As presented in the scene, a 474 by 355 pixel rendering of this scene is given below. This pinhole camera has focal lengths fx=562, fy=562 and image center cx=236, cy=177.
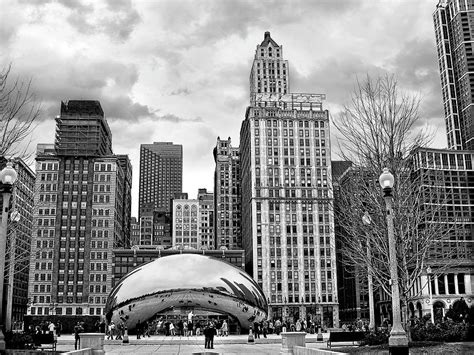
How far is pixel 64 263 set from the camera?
125688 millimetres

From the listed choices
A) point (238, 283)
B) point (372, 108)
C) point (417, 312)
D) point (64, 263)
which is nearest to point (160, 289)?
point (238, 283)

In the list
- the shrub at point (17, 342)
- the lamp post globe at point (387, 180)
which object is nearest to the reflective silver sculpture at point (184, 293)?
the shrub at point (17, 342)

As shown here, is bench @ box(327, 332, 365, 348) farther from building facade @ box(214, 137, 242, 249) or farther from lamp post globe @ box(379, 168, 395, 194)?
building facade @ box(214, 137, 242, 249)

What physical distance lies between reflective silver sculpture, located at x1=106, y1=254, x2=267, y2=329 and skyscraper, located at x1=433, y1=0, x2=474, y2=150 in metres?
151

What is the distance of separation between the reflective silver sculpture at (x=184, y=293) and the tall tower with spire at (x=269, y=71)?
9534 cm

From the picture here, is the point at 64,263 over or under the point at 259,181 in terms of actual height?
under

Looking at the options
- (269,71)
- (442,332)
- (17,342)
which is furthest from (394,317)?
(269,71)

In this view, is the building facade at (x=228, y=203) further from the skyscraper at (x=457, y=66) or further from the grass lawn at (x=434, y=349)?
the grass lawn at (x=434, y=349)

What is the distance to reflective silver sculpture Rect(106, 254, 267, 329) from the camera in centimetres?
5059

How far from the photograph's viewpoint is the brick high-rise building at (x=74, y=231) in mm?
122938

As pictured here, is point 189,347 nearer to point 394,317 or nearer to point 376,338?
point 376,338

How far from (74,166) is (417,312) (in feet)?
270

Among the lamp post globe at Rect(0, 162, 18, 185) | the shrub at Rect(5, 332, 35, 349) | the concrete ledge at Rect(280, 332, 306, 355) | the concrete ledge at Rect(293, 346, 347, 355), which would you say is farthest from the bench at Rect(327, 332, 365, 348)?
the lamp post globe at Rect(0, 162, 18, 185)

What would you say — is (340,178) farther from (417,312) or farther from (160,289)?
(417,312)
